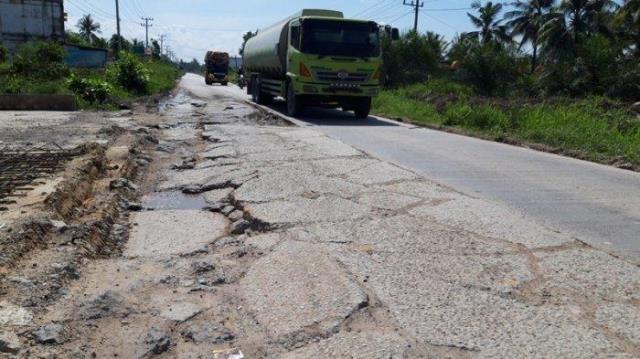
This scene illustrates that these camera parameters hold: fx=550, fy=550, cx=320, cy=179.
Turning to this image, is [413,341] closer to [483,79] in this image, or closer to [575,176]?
[575,176]

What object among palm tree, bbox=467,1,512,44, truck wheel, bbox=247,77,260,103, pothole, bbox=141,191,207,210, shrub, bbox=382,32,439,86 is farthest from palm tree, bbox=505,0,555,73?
pothole, bbox=141,191,207,210

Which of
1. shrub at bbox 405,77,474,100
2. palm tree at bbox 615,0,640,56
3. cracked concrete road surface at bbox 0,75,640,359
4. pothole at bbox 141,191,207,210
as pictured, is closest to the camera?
cracked concrete road surface at bbox 0,75,640,359

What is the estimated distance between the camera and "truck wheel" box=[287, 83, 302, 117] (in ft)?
49.8

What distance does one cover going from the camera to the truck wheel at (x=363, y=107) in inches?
615

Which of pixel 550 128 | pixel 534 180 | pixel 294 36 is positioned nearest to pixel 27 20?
pixel 294 36

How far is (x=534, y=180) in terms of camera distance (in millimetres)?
7004

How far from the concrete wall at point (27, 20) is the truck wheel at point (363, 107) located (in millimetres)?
29112

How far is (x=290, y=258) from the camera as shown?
12.7 ft

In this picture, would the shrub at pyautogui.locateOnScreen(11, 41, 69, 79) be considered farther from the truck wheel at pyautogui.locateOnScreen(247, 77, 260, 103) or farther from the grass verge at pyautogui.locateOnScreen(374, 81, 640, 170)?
the grass verge at pyautogui.locateOnScreen(374, 81, 640, 170)

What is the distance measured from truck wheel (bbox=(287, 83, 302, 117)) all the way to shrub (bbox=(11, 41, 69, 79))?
11.1 m

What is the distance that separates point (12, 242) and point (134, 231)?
1161mm

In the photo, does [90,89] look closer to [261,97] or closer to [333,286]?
[261,97]

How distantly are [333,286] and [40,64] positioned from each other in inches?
890

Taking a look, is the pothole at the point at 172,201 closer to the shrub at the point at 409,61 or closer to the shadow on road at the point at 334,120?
the shadow on road at the point at 334,120
